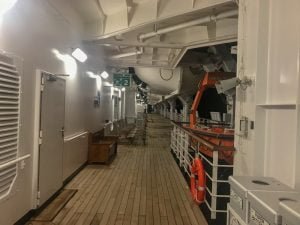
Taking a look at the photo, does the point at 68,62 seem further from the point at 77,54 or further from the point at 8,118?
the point at 8,118

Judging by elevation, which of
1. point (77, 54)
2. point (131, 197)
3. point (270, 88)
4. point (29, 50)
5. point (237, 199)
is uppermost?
point (77, 54)

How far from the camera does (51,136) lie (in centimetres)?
436

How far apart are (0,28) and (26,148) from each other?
4.41 feet

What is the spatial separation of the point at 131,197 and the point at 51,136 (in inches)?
57.3

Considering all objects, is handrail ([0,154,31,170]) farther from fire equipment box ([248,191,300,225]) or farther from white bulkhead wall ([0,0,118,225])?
fire equipment box ([248,191,300,225])

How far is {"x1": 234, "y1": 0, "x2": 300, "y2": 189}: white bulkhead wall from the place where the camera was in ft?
6.99

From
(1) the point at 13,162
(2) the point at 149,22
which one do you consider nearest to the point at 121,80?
(2) the point at 149,22

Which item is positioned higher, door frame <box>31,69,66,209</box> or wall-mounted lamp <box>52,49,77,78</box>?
wall-mounted lamp <box>52,49,77,78</box>

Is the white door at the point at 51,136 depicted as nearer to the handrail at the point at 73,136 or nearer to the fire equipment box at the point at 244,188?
the handrail at the point at 73,136

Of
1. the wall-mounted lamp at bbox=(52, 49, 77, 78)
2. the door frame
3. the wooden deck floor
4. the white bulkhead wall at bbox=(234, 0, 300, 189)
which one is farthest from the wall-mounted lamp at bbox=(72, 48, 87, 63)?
the white bulkhead wall at bbox=(234, 0, 300, 189)

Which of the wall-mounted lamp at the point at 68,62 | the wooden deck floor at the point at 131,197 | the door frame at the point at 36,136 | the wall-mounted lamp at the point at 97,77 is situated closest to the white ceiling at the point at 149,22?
the wall-mounted lamp at the point at 97,77

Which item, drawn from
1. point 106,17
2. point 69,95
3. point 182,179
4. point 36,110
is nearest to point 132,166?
point 182,179

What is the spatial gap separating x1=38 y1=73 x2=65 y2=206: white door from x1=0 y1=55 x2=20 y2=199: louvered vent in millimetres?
713

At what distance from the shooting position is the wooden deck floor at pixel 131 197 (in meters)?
3.85
